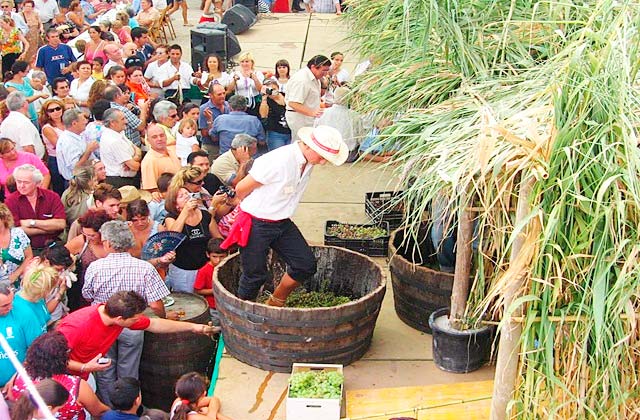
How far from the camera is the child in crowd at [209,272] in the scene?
→ 7.92m

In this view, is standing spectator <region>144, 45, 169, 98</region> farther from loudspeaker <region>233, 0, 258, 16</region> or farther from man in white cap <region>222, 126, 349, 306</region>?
man in white cap <region>222, 126, 349, 306</region>

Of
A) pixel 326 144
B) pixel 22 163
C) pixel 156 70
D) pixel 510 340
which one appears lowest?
pixel 156 70

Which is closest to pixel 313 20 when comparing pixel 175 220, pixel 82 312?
pixel 175 220

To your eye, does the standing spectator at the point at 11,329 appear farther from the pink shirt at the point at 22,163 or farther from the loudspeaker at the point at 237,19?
the loudspeaker at the point at 237,19

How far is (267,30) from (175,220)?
11.0 meters

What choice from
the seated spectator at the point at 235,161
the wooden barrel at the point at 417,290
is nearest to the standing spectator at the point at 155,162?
the seated spectator at the point at 235,161

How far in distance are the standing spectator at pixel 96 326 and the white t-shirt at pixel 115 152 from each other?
298cm

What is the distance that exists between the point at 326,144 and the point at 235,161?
314 centimetres

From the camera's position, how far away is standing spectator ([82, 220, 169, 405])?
23.2ft

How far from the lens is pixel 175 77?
42.1 ft

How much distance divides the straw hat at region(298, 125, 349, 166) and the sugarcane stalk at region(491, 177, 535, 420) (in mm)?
1825

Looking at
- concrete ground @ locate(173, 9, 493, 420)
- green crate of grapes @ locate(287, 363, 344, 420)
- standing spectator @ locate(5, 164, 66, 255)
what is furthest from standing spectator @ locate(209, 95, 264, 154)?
green crate of grapes @ locate(287, 363, 344, 420)

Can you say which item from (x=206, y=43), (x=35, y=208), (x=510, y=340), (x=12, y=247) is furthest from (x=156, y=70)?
(x=510, y=340)

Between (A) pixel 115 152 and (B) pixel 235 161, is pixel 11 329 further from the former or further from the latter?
(B) pixel 235 161
